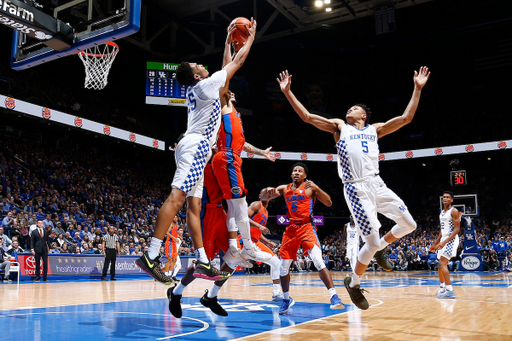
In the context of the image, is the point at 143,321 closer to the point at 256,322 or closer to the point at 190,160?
the point at 256,322

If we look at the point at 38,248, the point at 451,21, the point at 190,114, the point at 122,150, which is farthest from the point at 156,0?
the point at 190,114

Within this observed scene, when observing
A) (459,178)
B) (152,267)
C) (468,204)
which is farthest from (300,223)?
(468,204)

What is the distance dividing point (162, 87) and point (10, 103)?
25.0 feet

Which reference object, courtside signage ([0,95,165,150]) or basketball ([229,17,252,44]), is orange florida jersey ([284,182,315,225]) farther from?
courtside signage ([0,95,165,150])

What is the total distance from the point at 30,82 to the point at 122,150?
785 centimetres

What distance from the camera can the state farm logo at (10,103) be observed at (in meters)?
18.0

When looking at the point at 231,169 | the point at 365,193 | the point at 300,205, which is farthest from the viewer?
the point at 300,205

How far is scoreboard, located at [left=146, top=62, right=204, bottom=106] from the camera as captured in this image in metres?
23.2

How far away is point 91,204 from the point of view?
66.7 feet

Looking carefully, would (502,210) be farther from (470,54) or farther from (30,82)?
(30,82)

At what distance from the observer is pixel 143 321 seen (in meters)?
4.79

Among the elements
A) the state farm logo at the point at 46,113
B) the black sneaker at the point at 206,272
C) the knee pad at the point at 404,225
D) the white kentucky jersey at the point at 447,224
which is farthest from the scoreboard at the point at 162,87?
the black sneaker at the point at 206,272

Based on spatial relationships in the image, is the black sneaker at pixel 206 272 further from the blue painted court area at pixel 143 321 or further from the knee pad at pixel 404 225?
the knee pad at pixel 404 225

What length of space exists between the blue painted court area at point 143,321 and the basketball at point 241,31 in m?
3.18
